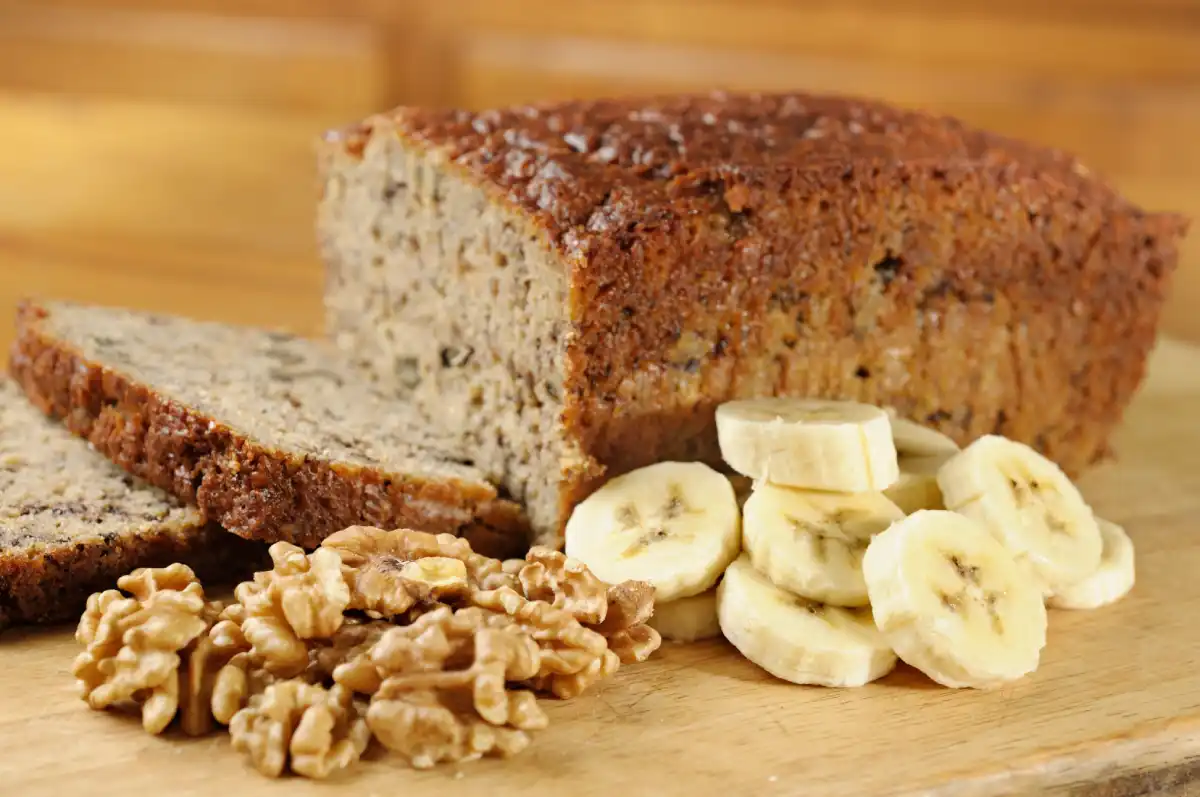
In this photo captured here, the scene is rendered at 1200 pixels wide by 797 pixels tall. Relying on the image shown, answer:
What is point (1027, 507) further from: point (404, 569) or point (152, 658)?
point (152, 658)

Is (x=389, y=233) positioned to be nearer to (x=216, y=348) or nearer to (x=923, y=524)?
(x=216, y=348)

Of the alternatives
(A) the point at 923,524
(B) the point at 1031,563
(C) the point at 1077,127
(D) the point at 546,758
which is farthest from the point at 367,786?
(C) the point at 1077,127

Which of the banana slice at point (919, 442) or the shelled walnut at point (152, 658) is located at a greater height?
the banana slice at point (919, 442)

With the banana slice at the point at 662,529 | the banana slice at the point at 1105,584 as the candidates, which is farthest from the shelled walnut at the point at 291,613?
the banana slice at the point at 1105,584

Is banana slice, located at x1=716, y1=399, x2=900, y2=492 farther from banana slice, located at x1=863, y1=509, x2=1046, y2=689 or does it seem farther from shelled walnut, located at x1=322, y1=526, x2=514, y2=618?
shelled walnut, located at x1=322, y1=526, x2=514, y2=618

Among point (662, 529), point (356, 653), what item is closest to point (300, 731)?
point (356, 653)

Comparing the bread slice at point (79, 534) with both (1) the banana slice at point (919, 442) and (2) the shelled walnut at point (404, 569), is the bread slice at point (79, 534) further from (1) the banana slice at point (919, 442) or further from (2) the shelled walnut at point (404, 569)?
(1) the banana slice at point (919, 442)

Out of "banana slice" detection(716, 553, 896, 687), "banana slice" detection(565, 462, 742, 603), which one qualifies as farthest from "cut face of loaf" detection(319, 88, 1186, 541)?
"banana slice" detection(716, 553, 896, 687)
